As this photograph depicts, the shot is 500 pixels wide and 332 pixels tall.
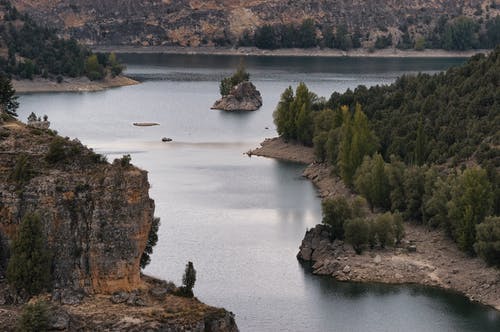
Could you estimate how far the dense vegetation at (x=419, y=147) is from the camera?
78500 mm

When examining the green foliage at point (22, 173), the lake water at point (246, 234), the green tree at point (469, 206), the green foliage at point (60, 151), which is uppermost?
the green foliage at point (60, 151)

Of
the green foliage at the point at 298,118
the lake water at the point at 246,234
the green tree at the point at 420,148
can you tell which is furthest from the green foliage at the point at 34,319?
the green foliage at the point at 298,118

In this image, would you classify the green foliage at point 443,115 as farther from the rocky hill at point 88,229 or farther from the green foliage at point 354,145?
the rocky hill at point 88,229

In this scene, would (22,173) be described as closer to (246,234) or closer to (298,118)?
(246,234)

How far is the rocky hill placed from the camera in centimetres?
5162

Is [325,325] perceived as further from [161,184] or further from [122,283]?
[161,184]

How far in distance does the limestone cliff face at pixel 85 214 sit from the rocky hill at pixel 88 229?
0.04 metres

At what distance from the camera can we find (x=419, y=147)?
97188 mm

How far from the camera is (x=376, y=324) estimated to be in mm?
65812

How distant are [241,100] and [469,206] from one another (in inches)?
3872

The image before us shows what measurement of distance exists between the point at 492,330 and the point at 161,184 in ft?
151

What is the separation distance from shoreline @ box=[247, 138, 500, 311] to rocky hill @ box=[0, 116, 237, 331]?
23.2 metres

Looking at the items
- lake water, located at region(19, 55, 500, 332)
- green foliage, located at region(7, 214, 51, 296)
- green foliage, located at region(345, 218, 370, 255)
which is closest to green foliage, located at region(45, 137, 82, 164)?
green foliage, located at region(7, 214, 51, 296)

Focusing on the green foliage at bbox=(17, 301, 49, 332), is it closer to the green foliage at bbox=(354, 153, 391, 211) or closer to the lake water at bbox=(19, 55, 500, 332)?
the lake water at bbox=(19, 55, 500, 332)
